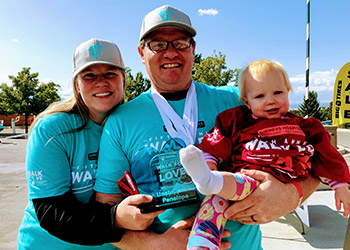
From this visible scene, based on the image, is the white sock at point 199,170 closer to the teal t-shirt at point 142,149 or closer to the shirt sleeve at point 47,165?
the teal t-shirt at point 142,149

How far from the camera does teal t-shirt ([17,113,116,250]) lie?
1762mm

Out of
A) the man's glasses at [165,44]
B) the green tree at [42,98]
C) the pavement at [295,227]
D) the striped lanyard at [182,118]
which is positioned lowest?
the pavement at [295,227]

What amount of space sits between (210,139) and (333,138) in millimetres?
6173

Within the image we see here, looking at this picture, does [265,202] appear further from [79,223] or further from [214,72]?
[214,72]

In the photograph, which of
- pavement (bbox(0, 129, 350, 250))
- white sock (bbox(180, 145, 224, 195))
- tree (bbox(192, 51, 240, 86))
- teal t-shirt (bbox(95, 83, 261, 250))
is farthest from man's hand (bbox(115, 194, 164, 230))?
tree (bbox(192, 51, 240, 86))

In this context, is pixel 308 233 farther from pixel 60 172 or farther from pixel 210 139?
pixel 60 172

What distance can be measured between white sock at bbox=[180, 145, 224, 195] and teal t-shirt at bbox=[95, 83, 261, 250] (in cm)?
36

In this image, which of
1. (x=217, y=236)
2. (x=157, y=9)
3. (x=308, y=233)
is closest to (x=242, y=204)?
(x=217, y=236)

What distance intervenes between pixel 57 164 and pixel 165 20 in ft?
4.21

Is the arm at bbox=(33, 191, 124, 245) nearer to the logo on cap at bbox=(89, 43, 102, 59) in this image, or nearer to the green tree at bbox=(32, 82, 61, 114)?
the logo on cap at bbox=(89, 43, 102, 59)

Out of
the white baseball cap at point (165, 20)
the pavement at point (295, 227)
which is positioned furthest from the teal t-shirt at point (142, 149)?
the pavement at point (295, 227)

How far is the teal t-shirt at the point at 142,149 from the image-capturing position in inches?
69.1

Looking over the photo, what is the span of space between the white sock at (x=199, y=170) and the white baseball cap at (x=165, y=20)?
3.34ft

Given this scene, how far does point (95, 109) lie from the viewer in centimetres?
204
